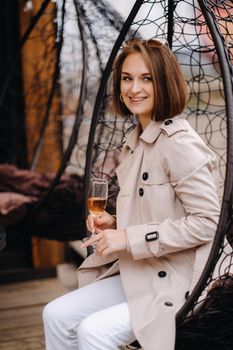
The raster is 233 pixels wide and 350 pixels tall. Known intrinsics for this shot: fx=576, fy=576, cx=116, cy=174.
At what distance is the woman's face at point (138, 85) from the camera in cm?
190

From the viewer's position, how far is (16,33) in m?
4.18

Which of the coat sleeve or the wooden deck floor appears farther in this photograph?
the wooden deck floor

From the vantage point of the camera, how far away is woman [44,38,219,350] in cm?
172

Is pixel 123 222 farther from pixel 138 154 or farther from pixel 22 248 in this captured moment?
pixel 22 248

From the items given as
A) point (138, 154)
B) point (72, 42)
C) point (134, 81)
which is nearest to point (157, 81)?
point (134, 81)

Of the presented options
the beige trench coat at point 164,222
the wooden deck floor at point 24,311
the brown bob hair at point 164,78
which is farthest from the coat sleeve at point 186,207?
the wooden deck floor at point 24,311

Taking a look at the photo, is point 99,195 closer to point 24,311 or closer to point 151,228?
point 151,228

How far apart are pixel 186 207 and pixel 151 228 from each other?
0.12m

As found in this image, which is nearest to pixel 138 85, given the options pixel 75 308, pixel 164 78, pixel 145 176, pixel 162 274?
pixel 164 78

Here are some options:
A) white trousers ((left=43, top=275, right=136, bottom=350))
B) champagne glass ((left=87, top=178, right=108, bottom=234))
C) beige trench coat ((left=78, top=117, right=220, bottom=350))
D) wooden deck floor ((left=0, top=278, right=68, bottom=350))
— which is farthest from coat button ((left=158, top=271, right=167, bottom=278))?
wooden deck floor ((left=0, top=278, right=68, bottom=350))

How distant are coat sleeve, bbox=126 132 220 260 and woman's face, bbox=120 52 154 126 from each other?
203mm

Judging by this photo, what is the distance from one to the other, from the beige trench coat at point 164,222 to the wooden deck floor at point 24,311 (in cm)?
130

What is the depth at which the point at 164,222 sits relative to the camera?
68.7 inches

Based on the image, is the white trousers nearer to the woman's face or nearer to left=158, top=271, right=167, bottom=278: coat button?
left=158, top=271, right=167, bottom=278: coat button
